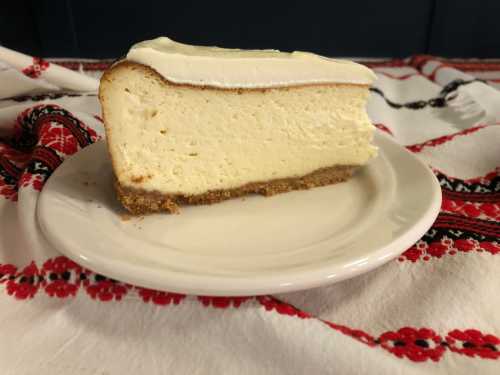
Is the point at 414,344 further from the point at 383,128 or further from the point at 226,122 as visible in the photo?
the point at 383,128

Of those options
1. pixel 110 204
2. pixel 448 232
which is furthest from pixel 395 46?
pixel 110 204

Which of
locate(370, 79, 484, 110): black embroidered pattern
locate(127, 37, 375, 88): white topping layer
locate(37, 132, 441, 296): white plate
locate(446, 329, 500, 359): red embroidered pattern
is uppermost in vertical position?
locate(127, 37, 375, 88): white topping layer

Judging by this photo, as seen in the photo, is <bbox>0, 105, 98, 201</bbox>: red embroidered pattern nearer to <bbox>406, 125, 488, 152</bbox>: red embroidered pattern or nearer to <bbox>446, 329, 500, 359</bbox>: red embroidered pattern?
<bbox>446, 329, 500, 359</bbox>: red embroidered pattern

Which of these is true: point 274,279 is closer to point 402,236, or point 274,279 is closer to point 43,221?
point 402,236

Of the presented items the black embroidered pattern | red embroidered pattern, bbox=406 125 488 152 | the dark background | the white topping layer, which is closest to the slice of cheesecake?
the white topping layer

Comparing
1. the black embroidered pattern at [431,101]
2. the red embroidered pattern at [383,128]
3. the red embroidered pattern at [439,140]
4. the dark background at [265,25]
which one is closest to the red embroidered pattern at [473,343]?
the red embroidered pattern at [439,140]
